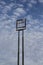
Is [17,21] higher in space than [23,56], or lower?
higher

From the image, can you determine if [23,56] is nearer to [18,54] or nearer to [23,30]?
[18,54]

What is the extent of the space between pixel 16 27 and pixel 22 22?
5.66 feet

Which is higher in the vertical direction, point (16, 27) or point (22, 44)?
point (16, 27)

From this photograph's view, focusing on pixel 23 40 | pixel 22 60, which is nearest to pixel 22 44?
pixel 23 40

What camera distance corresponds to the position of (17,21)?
2780 cm

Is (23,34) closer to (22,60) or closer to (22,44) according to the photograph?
(22,44)

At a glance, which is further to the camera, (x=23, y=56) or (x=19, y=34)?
(x=19, y=34)

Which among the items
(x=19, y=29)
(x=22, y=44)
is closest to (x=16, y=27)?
(x=19, y=29)

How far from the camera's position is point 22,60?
87.5 ft

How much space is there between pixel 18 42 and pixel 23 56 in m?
2.44

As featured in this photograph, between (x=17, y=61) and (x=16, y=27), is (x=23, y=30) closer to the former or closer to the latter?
(x=16, y=27)

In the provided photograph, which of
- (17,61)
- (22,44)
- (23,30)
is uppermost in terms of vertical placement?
(23,30)

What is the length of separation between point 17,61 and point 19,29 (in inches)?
181

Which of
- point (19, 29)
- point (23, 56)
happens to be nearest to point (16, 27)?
point (19, 29)
